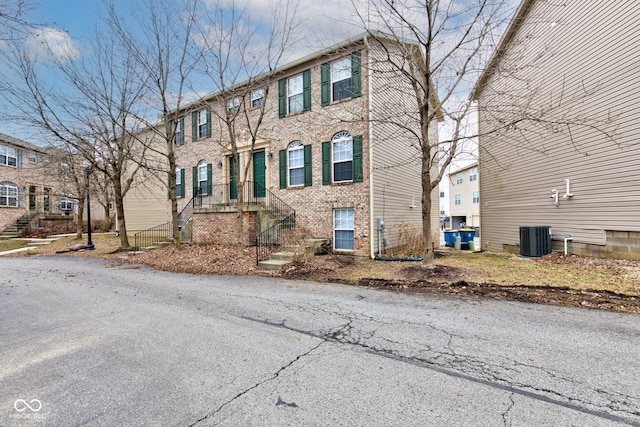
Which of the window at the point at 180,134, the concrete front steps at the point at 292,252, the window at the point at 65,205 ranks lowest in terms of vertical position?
the concrete front steps at the point at 292,252

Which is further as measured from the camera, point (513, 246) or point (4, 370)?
point (513, 246)

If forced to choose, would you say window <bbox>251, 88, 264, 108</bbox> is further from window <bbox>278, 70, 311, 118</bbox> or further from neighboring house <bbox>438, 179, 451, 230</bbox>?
neighboring house <bbox>438, 179, 451, 230</bbox>

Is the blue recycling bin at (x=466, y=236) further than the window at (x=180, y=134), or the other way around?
the blue recycling bin at (x=466, y=236)

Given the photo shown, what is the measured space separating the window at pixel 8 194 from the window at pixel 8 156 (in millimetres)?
1738

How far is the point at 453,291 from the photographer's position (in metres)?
6.34

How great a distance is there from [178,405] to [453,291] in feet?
18.0

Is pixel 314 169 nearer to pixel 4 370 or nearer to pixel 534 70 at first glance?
pixel 534 70

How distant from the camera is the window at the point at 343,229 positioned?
1162cm

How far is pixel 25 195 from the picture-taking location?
2348 cm

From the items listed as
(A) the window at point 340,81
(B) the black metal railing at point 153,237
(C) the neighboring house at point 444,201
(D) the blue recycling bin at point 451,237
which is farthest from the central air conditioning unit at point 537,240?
(C) the neighboring house at point 444,201

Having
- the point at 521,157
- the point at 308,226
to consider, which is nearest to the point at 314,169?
the point at 308,226

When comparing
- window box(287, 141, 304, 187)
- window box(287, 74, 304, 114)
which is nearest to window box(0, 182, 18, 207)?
window box(287, 141, 304, 187)

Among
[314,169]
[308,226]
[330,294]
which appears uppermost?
[314,169]

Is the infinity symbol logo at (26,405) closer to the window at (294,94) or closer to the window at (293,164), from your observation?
the window at (293,164)
